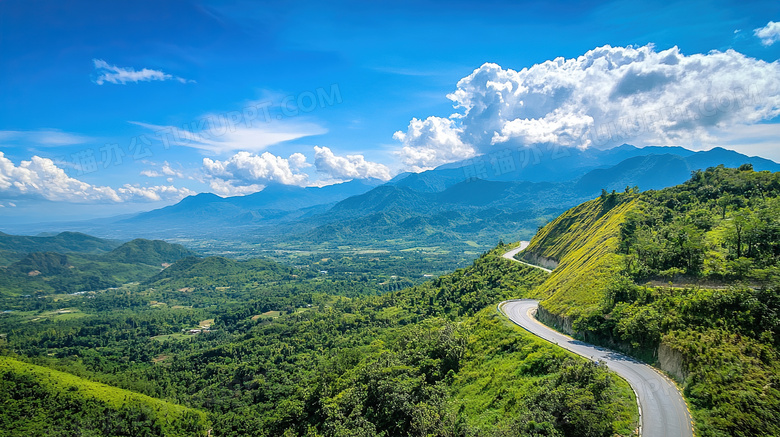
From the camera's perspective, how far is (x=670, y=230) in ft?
167

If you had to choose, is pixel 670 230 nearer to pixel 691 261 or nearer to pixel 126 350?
pixel 691 261

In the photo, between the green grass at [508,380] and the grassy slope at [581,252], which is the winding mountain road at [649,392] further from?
the grassy slope at [581,252]

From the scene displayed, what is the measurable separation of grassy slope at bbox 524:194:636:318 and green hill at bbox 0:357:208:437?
75627mm

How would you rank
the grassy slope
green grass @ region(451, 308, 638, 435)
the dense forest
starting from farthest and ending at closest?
the grassy slope, green grass @ region(451, 308, 638, 435), the dense forest

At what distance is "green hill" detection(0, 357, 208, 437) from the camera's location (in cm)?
6962

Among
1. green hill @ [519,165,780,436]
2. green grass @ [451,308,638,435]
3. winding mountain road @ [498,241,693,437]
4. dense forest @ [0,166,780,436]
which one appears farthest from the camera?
green grass @ [451,308,638,435]

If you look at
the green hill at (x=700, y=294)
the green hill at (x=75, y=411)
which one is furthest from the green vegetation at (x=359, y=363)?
the green hill at (x=75, y=411)

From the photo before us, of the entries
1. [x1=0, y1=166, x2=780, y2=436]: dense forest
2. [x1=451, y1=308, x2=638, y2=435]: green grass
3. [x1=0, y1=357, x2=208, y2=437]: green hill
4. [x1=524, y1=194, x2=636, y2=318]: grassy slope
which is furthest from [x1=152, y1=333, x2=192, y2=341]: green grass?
[x1=451, y1=308, x2=638, y2=435]: green grass

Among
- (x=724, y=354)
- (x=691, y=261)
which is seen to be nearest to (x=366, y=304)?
(x=691, y=261)

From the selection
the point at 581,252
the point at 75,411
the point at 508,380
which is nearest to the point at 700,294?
the point at 508,380

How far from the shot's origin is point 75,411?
73375 millimetres

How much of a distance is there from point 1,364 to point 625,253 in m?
130

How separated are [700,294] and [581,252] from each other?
3917 centimetres

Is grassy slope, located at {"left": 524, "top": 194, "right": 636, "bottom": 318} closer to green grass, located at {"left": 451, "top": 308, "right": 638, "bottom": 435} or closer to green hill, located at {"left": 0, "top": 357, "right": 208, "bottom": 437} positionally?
green grass, located at {"left": 451, "top": 308, "right": 638, "bottom": 435}
